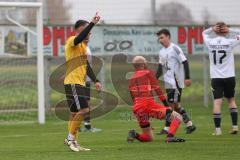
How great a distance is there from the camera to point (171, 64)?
16344 mm

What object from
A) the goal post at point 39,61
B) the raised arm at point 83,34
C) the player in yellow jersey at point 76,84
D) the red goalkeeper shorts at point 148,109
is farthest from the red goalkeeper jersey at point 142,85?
the goal post at point 39,61

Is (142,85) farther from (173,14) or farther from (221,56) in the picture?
(173,14)

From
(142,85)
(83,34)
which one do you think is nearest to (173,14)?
(142,85)

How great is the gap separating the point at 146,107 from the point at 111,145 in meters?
0.99

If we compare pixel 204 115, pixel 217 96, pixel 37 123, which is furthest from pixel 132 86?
pixel 204 115

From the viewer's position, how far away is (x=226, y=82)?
15391 millimetres

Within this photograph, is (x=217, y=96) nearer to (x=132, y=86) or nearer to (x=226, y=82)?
(x=226, y=82)

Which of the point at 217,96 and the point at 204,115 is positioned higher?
the point at 217,96

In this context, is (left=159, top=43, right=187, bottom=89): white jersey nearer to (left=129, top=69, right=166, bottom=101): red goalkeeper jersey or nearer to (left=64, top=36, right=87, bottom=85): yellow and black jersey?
(left=129, top=69, right=166, bottom=101): red goalkeeper jersey

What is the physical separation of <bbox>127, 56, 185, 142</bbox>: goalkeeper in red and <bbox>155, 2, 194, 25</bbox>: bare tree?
11.3 m

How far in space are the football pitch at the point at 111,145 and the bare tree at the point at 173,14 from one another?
260 inches

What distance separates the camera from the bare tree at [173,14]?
2520cm

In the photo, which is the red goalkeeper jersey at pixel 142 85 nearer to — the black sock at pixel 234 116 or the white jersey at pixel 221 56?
the white jersey at pixel 221 56

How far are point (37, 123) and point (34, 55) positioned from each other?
10.1 ft
